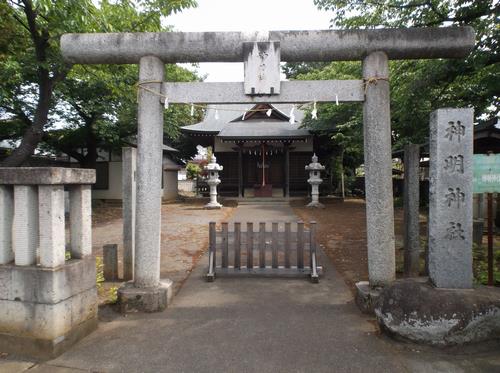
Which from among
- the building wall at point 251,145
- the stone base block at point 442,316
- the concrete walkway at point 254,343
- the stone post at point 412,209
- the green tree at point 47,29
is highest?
the green tree at point 47,29

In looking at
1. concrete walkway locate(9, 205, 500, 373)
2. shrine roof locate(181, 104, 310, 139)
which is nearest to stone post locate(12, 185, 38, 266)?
concrete walkway locate(9, 205, 500, 373)

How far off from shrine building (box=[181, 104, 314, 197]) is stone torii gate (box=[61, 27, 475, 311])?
15303mm

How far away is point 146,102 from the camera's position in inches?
170

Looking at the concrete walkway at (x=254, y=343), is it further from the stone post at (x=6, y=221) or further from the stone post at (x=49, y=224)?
the stone post at (x=6, y=221)

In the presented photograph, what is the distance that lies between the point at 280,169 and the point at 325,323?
18.1 m

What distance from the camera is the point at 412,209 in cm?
501

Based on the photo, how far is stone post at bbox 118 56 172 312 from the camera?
4.29 meters

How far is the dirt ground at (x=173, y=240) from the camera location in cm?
609

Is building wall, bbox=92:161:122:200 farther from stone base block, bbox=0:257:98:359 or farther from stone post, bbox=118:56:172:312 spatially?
stone base block, bbox=0:257:98:359

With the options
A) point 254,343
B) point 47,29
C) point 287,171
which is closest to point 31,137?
point 47,29

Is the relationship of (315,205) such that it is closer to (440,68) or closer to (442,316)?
(440,68)

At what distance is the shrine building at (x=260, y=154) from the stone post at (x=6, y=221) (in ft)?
54.6

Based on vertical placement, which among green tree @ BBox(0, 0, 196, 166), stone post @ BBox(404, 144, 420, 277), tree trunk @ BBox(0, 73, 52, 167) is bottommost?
stone post @ BBox(404, 144, 420, 277)

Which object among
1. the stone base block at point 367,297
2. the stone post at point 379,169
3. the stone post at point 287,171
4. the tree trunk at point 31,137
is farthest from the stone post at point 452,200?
the stone post at point 287,171
